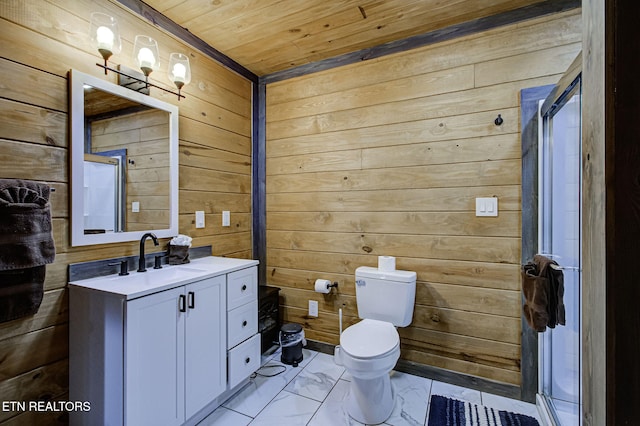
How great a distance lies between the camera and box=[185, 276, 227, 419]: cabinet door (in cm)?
160

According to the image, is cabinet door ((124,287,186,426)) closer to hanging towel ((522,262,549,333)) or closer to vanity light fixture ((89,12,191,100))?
vanity light fixture ((89,12,191,100))

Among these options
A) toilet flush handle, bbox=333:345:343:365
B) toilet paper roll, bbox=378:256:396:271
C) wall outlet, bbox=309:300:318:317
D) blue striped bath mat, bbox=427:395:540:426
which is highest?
toilet paper roll, bbox=378:256:396:271

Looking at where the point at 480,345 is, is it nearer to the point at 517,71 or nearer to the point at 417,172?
the point at 417,172

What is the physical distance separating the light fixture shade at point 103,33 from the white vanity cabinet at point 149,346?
1.20m

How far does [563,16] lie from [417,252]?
1.67 metres

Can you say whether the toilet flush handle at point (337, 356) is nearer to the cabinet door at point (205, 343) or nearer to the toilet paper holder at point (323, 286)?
the toilet paper holder at point (323, 286)

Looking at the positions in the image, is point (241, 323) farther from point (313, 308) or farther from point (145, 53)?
point (145, 53)

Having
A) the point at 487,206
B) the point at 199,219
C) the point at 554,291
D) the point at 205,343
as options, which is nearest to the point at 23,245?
the point at 205,343

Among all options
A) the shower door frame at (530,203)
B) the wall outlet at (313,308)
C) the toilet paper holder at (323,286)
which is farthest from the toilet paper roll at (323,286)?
the shower door frame at (530,203)

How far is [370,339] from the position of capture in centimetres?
180

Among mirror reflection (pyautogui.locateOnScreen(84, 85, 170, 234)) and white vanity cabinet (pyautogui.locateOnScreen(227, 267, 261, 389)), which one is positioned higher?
mirror reflection (pyautogui.locateOnScreen(84, 85, 170, 234))

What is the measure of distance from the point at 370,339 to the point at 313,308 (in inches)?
33.1

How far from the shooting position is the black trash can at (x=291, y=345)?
2.33 m

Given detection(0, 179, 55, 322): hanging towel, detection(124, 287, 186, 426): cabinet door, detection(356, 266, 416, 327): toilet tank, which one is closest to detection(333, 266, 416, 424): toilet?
detection(356, 266, 416, 327): toilet tank
